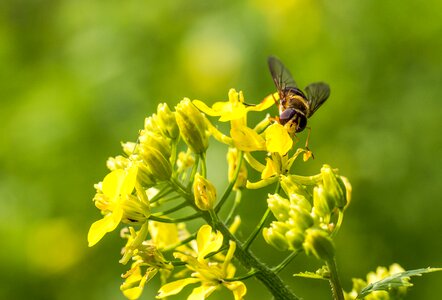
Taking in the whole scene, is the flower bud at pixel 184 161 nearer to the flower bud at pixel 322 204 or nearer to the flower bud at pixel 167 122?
the flower bud at pixel 167 122

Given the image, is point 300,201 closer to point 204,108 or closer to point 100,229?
point 204,108

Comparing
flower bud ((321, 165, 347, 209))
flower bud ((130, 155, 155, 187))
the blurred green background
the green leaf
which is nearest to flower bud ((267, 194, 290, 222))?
flower bud ((321, 165, 347, 209))

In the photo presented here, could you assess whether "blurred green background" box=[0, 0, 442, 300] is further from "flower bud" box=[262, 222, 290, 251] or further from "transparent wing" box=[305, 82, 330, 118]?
"flower bud" box=[262, 222, 290, 251]

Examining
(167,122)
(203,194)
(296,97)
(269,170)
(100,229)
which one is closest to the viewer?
(100,229)

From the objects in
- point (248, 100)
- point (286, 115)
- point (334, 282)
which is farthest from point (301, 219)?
point (248, 100)

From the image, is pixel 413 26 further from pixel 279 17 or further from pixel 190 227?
pixel 190 227

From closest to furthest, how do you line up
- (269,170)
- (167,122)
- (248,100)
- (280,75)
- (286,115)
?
1. (269,170)
2. (167,122)
3. (286,115)
4. (280,75)
5. (248,100)
